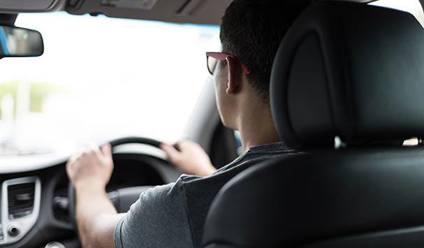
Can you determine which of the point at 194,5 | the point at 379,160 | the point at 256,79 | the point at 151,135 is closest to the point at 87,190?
the point at 151,135

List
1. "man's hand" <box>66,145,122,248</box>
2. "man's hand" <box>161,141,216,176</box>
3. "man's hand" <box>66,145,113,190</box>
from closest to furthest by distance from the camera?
"man's hand" <box>66,145,122,248</box>
"man's hand" <box>66,145,113,190</box>
"man's hand" <box>161,141,216,176</box>

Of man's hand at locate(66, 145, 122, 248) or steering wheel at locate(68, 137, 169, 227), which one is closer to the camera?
man's hand at locate(66, 145, 122, 248)

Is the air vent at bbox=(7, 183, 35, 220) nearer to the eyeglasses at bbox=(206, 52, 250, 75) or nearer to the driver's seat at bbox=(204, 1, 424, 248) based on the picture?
the eyeglasses at bbox=(206, 52, 250, 75)

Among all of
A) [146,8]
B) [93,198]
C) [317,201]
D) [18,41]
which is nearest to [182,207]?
[317,201]

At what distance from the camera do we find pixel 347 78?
1.65 m

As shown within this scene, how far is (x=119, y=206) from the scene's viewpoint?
3418mm

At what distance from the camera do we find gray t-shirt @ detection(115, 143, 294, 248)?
6.38ft

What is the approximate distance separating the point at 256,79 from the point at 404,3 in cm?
122

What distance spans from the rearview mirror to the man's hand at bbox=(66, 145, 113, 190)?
64cm

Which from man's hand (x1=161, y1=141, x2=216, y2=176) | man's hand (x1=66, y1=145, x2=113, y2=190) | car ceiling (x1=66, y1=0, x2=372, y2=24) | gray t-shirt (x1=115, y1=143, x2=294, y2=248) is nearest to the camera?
gray t-shirt (x1=115, y1=143, x2=294, y2=248)

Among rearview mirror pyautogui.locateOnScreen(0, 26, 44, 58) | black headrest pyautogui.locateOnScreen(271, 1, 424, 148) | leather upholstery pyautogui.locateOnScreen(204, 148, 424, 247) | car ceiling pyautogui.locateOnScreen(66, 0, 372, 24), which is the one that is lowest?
leather upholstery pyautogui.locateOnScreen(204, 148, 424, 247)

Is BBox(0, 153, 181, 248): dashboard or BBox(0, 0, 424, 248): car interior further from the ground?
BBox(0, 0, 424, 248): car interior

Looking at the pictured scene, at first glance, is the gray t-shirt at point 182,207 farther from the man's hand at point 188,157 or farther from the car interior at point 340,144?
the man's hand at point 188,157

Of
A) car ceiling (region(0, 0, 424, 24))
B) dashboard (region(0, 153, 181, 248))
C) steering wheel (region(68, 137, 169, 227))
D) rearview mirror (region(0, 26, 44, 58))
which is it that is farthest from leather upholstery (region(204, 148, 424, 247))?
dashboard (region(0, 153, 181, 248))
